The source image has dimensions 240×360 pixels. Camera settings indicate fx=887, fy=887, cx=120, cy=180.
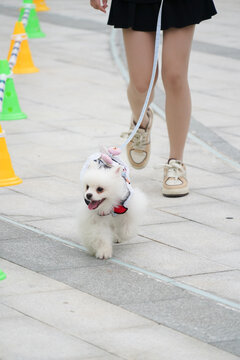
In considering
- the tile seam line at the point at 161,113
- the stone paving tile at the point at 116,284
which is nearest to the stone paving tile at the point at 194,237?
the stone paving tile at the point at 116,284

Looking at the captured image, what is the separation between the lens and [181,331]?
3.90 metres

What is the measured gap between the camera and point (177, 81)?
585cm

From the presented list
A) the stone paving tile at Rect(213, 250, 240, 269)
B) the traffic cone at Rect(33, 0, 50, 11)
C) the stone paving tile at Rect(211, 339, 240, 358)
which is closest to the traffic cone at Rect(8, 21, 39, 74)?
the traffic cone at Rect(33, 0, 50, 11)

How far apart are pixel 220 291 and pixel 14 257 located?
3.82ft

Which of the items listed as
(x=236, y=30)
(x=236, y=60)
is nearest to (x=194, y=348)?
(x=236, y=60)

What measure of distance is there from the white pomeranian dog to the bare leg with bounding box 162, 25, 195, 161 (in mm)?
1174

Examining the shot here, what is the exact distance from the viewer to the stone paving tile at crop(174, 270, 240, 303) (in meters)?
4.37

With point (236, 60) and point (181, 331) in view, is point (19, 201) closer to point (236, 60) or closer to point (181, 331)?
point (181, 331)

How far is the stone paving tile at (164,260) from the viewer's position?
4.69 meters

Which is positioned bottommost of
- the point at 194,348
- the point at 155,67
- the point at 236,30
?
the point at 236,30

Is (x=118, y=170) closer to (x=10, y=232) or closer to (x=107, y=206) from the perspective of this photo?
(x=107, y=206)

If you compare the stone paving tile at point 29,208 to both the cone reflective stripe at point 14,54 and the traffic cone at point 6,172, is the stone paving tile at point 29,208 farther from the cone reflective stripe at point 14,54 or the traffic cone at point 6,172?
the cone reflective stripe at point 14,54

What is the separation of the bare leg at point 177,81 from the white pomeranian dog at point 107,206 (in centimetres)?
117

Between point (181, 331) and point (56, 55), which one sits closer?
point (181, 331)
